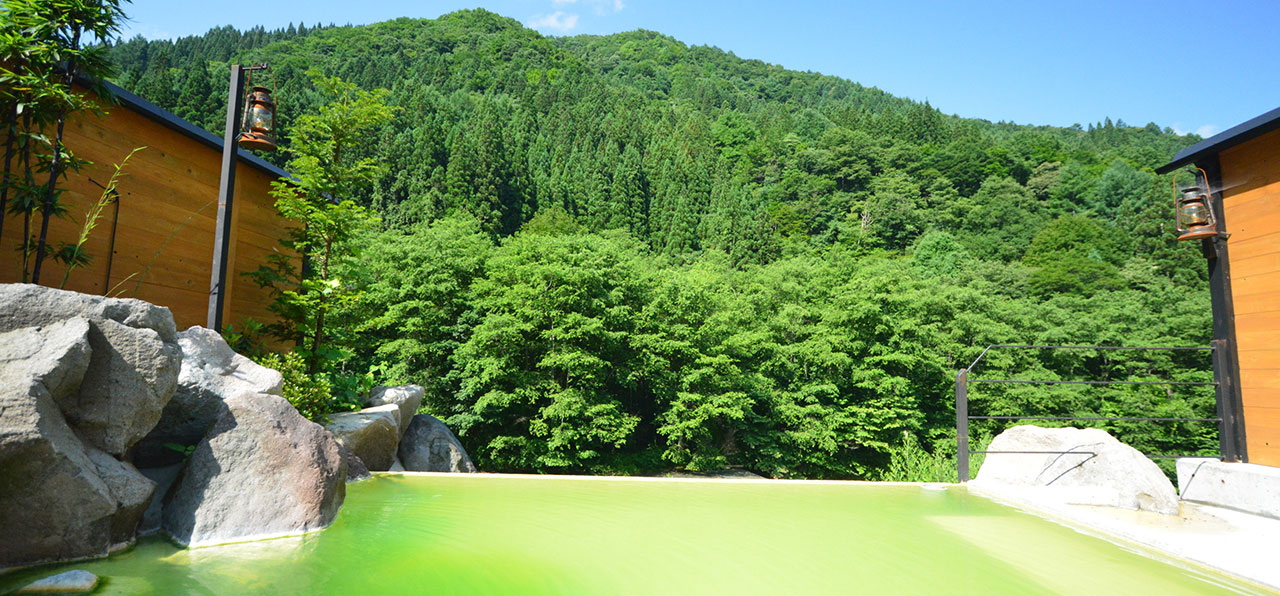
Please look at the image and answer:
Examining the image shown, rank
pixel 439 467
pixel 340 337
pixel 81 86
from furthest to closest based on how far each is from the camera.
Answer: pixel 439 467 < pixel 340 337 < pixel 81 86

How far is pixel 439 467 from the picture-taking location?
9500 mm

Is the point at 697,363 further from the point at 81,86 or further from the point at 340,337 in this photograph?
the point at 81,86

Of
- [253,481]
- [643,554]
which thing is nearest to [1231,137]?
[643,554]

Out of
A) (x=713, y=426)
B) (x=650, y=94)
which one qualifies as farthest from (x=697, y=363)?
(x=650, y=94)

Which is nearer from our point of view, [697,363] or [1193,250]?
[697,363]

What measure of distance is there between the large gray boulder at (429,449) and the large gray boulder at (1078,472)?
274 inches

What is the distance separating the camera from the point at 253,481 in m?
3.45

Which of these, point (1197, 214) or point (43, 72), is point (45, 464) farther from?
A: point (1197, 214)

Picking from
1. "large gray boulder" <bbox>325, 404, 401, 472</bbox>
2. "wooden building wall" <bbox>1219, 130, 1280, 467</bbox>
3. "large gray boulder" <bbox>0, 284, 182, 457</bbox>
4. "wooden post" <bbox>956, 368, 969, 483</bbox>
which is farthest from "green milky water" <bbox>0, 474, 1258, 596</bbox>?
"wooden building wall" <bbox>1219, 130, 1280, 467</bbox>

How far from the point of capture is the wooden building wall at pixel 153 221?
5.38 m

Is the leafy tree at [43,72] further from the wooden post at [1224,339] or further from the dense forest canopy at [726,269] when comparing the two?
the wooden post at [1224,339]

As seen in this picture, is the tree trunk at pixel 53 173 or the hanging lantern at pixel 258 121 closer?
the tree trunk at pixel 53 173

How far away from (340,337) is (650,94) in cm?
6522

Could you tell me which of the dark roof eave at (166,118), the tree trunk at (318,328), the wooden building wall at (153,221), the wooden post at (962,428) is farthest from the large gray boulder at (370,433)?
the wooden post at (962,428)
